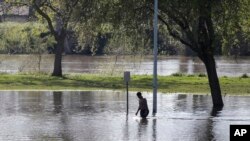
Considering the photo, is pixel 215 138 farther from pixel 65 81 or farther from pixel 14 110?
pixel 65 81

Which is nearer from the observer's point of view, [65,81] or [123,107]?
[123,107]

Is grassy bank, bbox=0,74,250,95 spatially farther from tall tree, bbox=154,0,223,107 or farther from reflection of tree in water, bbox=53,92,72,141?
tall tree, bbox=154,0,223,107

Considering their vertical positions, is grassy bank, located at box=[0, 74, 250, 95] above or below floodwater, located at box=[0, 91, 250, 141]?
above

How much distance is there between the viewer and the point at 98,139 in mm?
18344

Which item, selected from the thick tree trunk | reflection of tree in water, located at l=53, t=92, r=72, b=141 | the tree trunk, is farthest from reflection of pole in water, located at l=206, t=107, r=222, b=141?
the thick tree trunk

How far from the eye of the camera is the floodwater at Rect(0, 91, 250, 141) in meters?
19.2

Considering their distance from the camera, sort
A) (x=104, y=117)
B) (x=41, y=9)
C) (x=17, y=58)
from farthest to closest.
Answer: (x=17, y=58)
(x=41, y=9)
(x=104, y=117)

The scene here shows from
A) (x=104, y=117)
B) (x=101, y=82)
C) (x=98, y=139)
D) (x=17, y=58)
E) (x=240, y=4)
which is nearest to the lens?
(x=98, y=139)

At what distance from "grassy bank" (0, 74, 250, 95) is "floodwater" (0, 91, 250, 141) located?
3.72 m

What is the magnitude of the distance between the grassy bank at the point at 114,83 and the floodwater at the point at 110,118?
146 inches

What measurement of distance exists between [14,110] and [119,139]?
911 centimetres

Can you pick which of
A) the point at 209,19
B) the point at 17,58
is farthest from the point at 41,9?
the point at 17,58

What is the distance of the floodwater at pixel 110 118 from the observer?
19.2 meters

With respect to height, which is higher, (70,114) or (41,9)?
(41,9)
